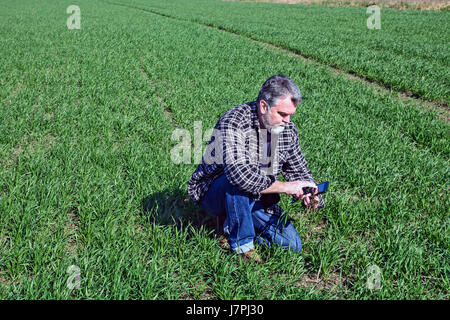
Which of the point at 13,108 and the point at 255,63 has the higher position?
the point at 255,63

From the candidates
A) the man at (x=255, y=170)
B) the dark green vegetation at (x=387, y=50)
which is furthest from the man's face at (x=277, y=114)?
the dark green vegetation at (x=387, y=50)

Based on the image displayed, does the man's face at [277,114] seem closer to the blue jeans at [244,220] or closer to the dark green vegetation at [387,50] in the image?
the blue jeans at [244,220]

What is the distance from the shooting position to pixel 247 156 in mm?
2422

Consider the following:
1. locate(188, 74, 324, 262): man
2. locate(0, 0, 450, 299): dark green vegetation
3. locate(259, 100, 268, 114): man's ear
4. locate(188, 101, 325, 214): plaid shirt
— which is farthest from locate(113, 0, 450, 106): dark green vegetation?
locate(259, 100, 268, 114): man's ear

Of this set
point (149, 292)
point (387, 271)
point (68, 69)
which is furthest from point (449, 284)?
point (68, 69)

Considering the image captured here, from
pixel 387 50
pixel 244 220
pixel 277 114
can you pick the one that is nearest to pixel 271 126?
pixel 277 114

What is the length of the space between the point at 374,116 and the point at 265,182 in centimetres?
420

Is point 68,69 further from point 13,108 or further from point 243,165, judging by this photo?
point 243,165

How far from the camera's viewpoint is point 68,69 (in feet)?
27.5

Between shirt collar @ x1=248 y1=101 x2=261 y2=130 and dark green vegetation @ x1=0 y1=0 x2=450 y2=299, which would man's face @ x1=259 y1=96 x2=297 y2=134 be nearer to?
shirt collar @ x1=248 y1=101 x2=261 y2=130

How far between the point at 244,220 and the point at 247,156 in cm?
47

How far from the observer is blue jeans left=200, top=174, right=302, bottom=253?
241 centimetres

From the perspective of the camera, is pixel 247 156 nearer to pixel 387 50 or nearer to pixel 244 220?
pixel 244 220

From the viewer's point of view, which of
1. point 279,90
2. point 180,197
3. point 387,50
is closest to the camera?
point 279,90
